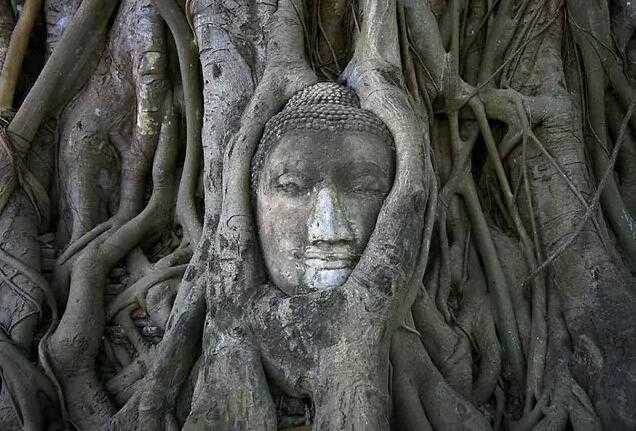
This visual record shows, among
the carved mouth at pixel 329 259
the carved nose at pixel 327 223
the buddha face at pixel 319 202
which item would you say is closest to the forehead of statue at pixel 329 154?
the buddha face at pixel 319 202

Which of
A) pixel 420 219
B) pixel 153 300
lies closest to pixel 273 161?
pixel 420 219

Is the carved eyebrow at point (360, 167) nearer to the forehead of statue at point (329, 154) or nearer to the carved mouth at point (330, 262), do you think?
the forehead of statue at point (329, 154)

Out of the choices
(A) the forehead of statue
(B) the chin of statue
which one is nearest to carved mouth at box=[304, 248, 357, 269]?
(B) the chin of statue

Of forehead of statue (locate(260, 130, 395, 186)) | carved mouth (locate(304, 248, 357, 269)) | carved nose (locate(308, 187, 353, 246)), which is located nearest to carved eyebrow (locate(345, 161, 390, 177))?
forehead of statue (locate(260, 130, 395, 186))

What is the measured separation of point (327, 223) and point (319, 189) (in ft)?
0.42

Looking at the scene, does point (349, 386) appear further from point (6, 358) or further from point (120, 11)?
point (120, 11)

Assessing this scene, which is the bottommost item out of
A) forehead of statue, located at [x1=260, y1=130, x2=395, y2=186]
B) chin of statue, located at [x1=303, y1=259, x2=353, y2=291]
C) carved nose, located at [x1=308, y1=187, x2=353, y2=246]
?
chin of statue, located at [x1=303, y1=259, x2=353, y2=291]

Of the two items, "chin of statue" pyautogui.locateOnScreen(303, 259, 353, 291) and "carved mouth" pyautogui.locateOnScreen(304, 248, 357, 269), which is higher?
"carved mouth" pyautogui.locateOnScreen(304, 248, 357, 269)

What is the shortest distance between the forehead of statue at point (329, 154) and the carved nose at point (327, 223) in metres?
0.10

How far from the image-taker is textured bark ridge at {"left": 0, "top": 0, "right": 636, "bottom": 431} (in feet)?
6.05

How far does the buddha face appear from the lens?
6.11 feet

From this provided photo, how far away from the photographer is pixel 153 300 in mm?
2500

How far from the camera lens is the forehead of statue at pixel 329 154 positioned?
6.31ft

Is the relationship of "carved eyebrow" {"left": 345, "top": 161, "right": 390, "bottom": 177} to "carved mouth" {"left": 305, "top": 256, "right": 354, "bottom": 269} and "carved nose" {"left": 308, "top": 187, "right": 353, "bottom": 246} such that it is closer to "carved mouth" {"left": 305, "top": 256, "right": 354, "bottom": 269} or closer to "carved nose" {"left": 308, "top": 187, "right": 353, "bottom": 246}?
"carved nose" {"left": 308, "top": 187, "right": 353, "bottom": 246}
